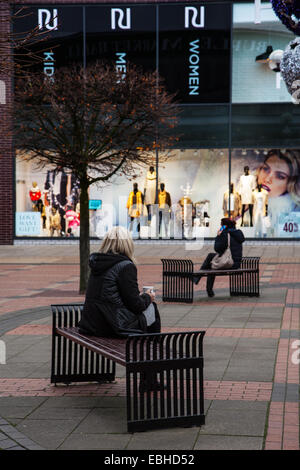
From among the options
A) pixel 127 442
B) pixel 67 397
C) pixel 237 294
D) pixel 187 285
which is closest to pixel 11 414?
pixel 67 397

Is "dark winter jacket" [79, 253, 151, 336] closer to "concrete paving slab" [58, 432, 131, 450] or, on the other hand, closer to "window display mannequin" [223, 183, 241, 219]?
"concrete paving slab" [58, 432, 131, 450]

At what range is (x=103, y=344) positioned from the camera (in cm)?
649

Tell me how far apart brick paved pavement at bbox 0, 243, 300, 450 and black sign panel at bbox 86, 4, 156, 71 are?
13444 millimetres

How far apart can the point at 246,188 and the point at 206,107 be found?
295 centimetres

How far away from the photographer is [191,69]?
85.5 ft

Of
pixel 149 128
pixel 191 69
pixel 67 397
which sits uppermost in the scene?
pixel 191 69

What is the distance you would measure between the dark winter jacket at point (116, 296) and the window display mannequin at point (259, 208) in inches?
780

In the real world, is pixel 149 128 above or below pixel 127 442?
above

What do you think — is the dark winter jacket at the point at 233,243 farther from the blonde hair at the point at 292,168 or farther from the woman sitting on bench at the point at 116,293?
the blonde hair at the point at 292,168

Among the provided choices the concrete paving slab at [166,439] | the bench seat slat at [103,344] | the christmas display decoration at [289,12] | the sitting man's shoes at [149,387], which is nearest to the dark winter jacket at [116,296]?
the bench seat slat at [103,344]

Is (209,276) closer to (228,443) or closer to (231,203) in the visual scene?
(228,443)

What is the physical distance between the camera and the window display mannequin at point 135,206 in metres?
26.7
